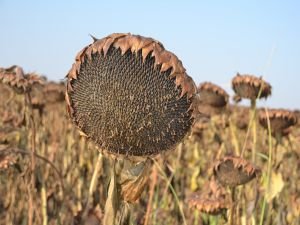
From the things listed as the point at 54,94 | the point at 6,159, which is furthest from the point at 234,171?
the point at 54,94

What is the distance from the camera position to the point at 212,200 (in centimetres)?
270

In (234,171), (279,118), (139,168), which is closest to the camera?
(139,168)

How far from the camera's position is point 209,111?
5.00 metres

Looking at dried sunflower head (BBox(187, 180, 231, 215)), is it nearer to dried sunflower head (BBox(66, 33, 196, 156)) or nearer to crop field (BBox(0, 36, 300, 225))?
crop field (BBox(0, 36, 300, 225))

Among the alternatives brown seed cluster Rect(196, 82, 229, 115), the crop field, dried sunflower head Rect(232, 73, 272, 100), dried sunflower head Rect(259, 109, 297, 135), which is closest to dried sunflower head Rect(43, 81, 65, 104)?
the crop field

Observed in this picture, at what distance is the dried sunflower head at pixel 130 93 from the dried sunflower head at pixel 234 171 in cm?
105

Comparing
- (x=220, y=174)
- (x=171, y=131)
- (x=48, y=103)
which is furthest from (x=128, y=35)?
(x=48, y=103)

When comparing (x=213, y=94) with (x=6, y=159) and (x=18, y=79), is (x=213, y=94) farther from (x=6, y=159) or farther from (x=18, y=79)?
(x=6, y=159)

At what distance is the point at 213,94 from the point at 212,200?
6.81ft

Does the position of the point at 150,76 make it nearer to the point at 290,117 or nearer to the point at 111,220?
the point at 111,220

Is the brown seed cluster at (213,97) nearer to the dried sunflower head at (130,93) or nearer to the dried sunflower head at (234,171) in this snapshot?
the dried sunflower head at (234,171)

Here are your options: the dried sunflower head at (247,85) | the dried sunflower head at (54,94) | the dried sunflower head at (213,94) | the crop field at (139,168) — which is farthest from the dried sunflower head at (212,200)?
the dried sunflower head at (54,94)

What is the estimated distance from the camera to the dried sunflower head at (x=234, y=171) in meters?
2.57

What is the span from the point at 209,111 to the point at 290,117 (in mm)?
1717
